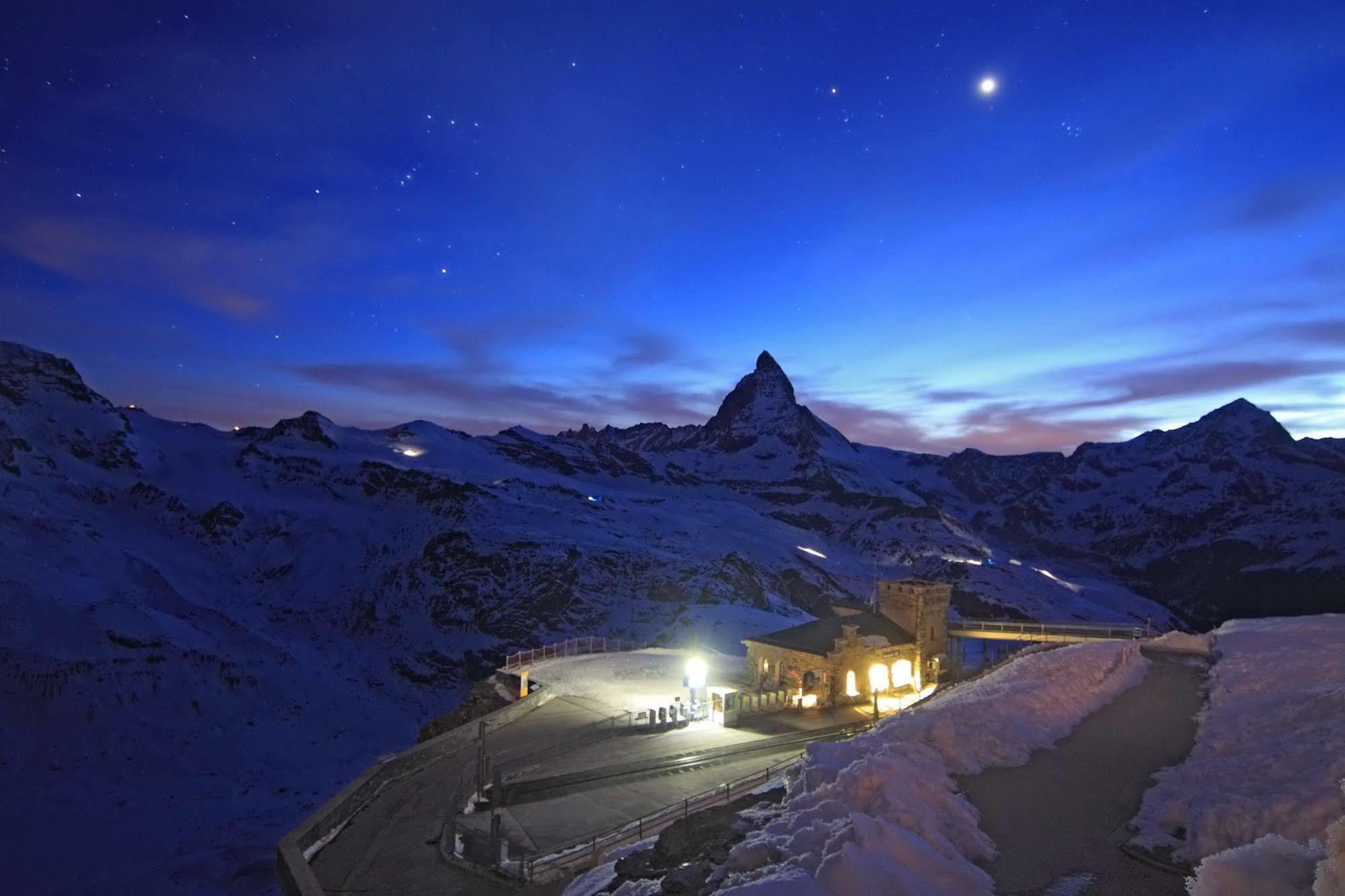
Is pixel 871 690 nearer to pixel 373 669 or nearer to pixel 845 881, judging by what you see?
pixel 845 881

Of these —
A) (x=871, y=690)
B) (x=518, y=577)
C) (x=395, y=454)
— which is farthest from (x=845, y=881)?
(x=395, y=454)

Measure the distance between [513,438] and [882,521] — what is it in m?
94.8

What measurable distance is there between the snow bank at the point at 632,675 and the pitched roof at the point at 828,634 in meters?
3.33

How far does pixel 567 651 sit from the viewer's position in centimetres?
4209

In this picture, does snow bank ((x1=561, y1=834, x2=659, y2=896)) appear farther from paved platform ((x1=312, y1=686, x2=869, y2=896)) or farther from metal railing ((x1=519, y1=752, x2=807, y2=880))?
paved platform ((x1=312, y1=686, x2=869, y2=896))

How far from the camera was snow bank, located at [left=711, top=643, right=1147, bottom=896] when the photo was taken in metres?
9.82

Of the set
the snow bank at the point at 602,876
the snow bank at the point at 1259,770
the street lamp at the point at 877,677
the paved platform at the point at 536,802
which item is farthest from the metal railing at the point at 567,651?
the snow bank at the point at 1259,770

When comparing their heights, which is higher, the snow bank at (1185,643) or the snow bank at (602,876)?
the snow bank at (1185,643)

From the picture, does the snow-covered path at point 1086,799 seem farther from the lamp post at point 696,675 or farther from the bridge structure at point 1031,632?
the bridge structure at point 1031,632

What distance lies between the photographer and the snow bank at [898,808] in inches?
387

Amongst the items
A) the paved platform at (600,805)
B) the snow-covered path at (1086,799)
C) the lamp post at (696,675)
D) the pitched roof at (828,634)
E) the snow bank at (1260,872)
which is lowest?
the paved platform at (600,805)

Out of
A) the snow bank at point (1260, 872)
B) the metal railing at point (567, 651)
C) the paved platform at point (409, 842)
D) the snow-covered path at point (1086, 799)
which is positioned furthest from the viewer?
the metal railing at point (567, 651)

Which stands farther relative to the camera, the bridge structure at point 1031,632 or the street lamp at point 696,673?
the bridge structure at point 1031,632

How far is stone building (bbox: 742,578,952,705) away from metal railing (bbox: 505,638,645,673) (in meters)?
11.9
